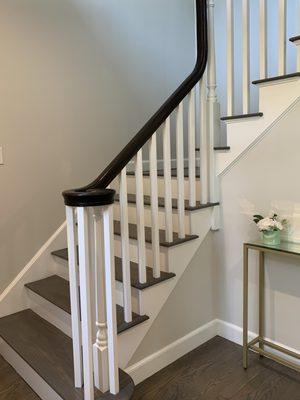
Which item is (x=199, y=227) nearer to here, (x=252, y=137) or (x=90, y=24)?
(x=252, y=137)

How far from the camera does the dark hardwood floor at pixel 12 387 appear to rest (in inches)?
75.3

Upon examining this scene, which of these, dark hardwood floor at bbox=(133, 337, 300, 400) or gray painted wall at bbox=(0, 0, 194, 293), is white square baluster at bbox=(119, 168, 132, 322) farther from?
gray painted wall at bbox=(0, 0, 194, 293)

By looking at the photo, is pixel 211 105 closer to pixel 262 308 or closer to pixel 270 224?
pixel 270 224

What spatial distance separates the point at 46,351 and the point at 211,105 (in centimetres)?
185

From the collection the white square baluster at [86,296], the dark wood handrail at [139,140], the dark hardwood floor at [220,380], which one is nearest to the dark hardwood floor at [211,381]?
the dark hardwood floor at [220,380]

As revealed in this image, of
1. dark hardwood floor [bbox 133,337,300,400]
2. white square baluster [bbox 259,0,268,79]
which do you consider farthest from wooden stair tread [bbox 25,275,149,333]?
white square baluster [bbox 259,0,268,79]

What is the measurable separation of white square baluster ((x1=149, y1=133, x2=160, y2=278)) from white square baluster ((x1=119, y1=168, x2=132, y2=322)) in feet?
0.72

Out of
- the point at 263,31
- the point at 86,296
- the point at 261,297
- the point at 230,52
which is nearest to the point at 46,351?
the point at 86,296

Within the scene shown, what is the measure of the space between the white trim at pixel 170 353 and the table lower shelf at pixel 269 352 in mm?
333

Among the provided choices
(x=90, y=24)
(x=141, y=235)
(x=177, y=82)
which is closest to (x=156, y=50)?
(x=177, y=82)

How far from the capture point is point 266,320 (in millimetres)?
2260

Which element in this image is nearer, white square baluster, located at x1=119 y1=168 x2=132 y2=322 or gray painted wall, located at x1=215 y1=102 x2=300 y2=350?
white square baluster, located at x1=119 y1=168 x2=132 y2=322

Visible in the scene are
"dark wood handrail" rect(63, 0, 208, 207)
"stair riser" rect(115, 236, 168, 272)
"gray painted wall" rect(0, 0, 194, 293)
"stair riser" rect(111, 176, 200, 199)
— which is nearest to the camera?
"dark wood handrail" rect(63, 0, 208, 207)

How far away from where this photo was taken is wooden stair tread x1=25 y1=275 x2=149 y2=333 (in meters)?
1.94
